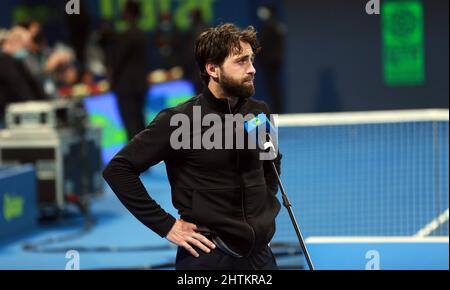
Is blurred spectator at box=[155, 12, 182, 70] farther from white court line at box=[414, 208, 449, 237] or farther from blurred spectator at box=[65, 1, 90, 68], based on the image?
white court line at box=[414, 208, 449, 237]

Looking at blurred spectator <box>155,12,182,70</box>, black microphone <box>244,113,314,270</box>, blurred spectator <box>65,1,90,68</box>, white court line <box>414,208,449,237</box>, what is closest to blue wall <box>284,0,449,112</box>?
blurred spectator <box>155,12,182,70</box>

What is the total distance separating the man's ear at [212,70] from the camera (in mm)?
4277

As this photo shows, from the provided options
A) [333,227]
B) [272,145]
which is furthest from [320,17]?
[272,145]

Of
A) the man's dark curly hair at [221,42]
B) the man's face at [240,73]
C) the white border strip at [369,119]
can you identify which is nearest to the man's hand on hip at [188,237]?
the man's face at [240,73]

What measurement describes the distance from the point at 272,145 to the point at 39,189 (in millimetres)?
6896

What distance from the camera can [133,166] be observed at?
4.28 metres

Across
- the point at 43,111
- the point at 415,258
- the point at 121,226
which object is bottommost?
the point at 121,226

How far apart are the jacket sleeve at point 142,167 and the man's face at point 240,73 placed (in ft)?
1.07

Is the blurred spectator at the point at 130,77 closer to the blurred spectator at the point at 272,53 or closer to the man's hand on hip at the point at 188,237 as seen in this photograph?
the blurred spectator at the point at 272,53

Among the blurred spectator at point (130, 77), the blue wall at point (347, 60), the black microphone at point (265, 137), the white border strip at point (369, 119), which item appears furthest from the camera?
the blue wall at point (347, 60)

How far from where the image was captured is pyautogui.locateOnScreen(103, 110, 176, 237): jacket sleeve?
421 cm

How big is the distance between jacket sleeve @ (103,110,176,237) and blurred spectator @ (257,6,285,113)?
14.8m

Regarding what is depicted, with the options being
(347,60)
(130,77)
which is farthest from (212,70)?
(347,60)
